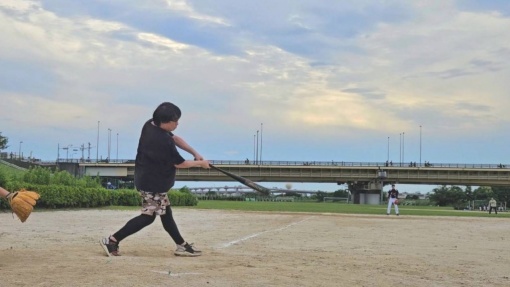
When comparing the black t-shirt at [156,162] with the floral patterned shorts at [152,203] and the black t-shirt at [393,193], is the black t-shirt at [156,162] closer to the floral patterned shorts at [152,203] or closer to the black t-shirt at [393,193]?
the floral patterned shorts at [152,203]

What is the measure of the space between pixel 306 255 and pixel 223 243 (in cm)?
231

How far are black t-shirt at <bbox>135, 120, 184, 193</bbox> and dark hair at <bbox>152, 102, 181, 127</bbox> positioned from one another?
0.19m

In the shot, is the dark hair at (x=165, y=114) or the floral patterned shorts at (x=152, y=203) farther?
the dark hair at (x=165, y=114)

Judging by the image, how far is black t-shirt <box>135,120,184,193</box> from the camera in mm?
8250

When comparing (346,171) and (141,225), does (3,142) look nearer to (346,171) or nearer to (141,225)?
(346,171)

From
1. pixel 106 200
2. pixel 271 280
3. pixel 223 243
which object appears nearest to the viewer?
pixel 271 280

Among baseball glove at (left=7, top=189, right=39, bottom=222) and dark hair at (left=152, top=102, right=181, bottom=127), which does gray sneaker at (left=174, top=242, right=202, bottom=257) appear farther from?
baseball glove at (left=7, top=189, right=39, bottom=222)

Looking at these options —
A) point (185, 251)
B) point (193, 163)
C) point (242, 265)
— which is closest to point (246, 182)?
point (193, 163)

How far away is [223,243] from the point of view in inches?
437

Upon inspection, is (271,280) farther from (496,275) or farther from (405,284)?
(496,275)

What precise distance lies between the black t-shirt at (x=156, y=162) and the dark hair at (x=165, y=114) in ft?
0.63

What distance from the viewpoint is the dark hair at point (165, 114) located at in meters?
8.49

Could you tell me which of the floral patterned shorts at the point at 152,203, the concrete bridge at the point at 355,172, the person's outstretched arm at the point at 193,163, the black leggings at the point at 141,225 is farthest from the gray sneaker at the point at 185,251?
the concrete bridge at the point at 355,172

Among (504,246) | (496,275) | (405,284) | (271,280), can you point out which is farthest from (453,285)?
(504,246)
